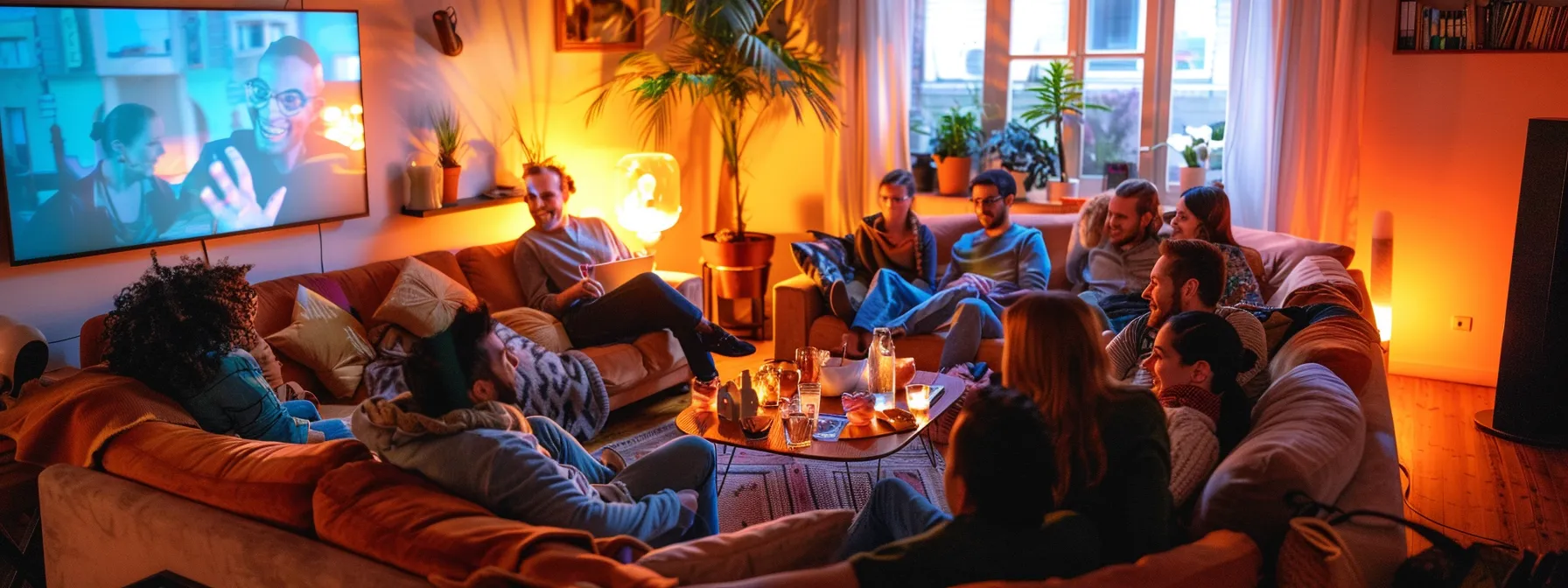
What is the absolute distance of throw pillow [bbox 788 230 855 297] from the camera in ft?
16.0

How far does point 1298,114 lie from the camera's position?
5203 millimetres

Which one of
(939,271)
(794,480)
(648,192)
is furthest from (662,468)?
(648,192)

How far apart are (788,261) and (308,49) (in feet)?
9.03

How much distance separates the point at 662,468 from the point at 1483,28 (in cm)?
407

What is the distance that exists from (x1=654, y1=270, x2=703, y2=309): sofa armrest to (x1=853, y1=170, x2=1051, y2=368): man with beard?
2.48 feet

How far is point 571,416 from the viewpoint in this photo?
13.8ft

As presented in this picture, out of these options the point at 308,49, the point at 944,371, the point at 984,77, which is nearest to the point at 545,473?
the point at 944,371

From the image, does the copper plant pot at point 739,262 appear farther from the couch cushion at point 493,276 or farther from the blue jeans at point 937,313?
the couch cushion at point 493,276

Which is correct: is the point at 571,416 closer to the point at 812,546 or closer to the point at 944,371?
the point at 944,371

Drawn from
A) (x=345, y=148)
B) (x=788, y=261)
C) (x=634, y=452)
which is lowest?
(x=634, y=452)

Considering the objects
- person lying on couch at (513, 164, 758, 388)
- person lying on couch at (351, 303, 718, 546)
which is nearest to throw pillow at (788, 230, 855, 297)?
person lying on couch at (513, 164, 758, 388)

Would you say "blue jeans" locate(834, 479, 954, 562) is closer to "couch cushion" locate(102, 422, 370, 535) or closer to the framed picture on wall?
"couch cushion" locate(102, 422, 370, 535)

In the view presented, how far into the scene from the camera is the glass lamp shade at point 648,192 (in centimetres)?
552

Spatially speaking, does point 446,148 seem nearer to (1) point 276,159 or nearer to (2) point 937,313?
(1) point 276,159
